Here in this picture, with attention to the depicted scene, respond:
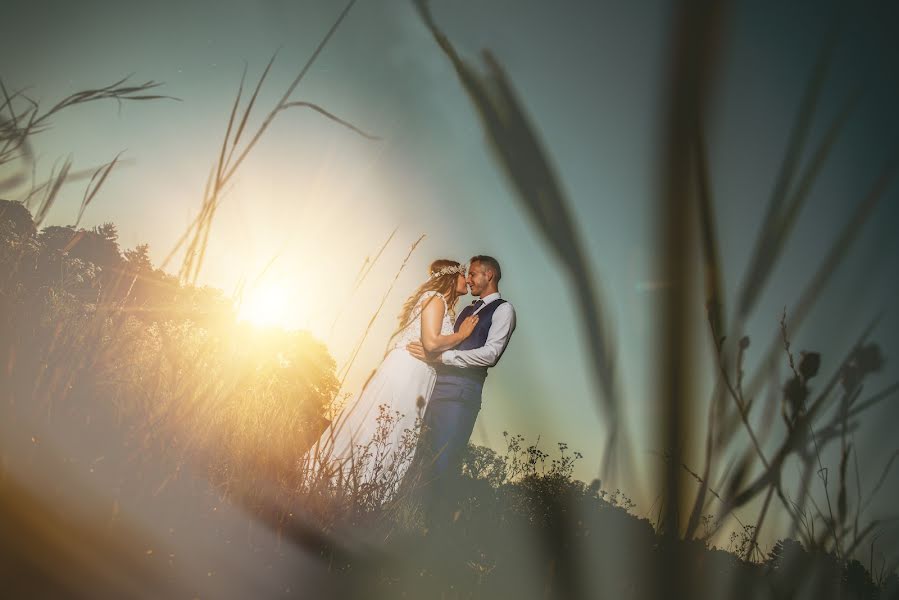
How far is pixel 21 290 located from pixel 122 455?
437mm

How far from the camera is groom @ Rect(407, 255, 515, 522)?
10.6 ft

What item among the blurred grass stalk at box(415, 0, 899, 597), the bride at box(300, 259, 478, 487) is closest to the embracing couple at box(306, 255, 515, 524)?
the bride at box(300, 259, 478, 487)

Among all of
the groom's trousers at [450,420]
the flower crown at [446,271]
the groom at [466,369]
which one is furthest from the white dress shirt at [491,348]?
the flower crown at [446,271]

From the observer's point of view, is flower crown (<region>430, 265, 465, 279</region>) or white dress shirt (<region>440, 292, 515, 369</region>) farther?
flower crown (<region>430, 265, 465, 279</region>)

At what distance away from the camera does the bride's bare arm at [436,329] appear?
3426 millimetres

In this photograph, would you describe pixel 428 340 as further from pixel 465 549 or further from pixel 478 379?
pixel 465 549

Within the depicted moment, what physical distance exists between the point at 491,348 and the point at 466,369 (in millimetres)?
218

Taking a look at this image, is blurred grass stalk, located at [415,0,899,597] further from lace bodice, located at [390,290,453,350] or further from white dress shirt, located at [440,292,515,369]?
lace bodice, located at [390,290,453,350]

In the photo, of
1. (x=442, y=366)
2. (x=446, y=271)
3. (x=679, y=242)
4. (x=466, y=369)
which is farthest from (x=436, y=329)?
(x=679, y=242)

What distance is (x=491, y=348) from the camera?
3.45 metres

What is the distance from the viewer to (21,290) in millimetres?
1117

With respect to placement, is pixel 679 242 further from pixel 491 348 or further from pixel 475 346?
pixel 475 346

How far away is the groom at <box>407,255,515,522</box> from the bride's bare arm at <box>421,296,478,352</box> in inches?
3.5

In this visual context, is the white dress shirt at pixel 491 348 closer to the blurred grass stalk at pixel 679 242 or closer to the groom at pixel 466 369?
the groom at pixel 466 369
